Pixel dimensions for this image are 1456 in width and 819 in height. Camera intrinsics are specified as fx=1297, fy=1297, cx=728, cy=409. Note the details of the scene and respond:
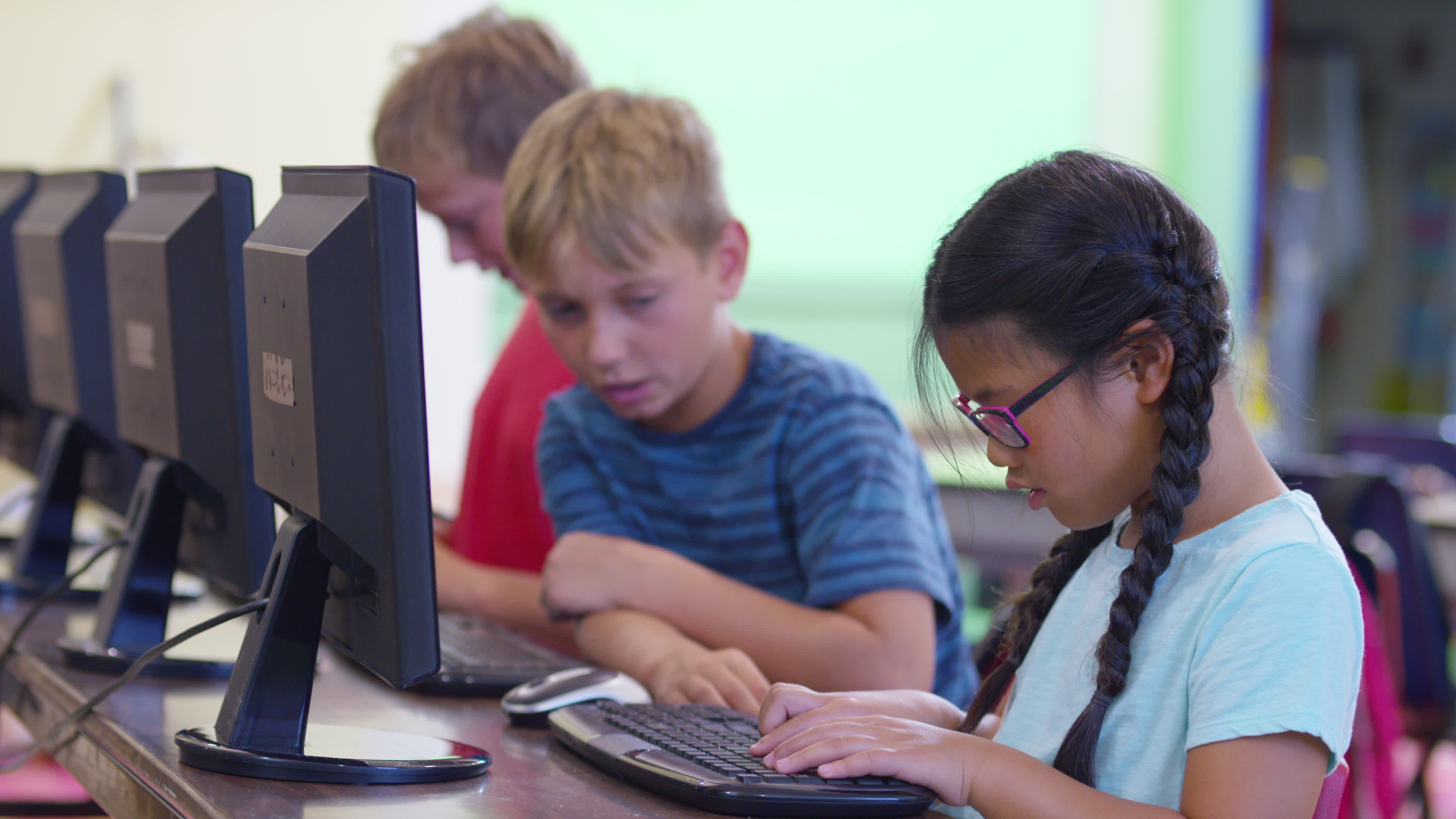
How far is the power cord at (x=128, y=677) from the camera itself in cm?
82

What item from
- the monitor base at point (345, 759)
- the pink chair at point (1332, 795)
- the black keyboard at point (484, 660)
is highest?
the pink chair at point (1332, 795)

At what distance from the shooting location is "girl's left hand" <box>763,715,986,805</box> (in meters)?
0.76

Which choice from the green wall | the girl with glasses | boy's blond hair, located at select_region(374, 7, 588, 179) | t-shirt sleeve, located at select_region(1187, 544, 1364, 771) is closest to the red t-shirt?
boy's blond hair, located at select_region(374, 7, 588, 179)

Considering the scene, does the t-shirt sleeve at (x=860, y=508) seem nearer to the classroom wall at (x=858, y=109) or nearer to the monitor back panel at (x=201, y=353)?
the monitor back panel at (x=201, y=353)

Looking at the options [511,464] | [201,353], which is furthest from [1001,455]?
[511,464]

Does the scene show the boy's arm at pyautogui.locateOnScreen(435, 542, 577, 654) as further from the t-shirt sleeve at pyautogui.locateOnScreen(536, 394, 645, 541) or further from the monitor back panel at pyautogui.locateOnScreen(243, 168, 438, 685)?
the monitor back panel at pyautogui.locateOnScreen(243, 168, 438, 685)

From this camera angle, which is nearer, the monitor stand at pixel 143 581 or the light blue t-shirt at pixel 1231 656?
the light blue t-shirt at pixel 1231 656

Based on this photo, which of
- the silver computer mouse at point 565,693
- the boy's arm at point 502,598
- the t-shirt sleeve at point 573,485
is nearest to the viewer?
the silver computer mouse at point 565,693

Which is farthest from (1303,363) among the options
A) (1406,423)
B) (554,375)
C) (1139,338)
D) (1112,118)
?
(1139,338)

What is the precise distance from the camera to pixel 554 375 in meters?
1.64

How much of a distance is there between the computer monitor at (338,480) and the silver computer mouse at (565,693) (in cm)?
10

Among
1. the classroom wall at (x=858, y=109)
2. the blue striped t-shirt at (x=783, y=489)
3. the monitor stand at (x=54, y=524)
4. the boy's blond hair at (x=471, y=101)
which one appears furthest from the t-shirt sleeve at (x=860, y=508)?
the classroom wall at (x=858, y=109)

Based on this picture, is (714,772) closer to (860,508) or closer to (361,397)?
(361,397)

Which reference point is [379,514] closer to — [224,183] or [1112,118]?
[224,183]
